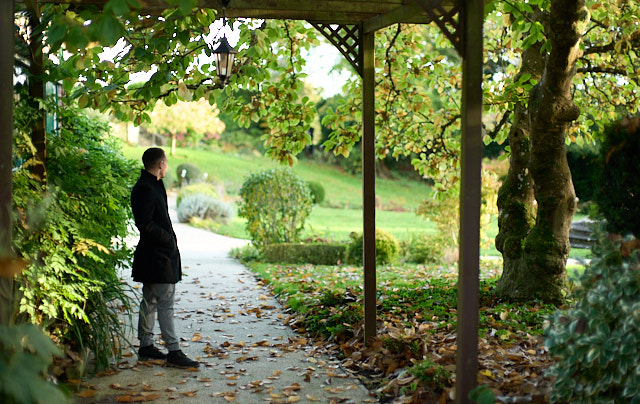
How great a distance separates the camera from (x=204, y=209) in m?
20.9

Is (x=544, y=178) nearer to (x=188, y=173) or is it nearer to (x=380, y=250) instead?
(x=380, y=250)

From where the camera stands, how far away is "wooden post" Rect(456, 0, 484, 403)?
3918 mm

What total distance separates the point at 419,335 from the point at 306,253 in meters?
7.56

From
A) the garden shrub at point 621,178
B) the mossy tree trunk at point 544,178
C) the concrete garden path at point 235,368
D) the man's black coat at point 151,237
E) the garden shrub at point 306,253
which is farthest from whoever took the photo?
the garden shrub at point 306,253

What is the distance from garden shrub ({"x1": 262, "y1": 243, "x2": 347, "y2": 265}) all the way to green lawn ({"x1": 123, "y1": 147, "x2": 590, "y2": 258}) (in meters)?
5.90

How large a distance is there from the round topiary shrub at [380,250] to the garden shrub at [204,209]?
8.29 m

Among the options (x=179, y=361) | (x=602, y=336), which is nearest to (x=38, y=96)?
(x=179, y=361)

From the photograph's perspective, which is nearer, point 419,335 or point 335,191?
point 419,335

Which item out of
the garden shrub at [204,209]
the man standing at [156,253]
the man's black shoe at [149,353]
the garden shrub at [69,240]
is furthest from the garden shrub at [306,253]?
the garden shrub at [204,209]

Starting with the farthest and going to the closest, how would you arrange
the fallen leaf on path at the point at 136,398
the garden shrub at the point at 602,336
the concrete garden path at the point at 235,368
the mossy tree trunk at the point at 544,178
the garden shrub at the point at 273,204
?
the garden shrub at the point at 273,204, the mossy tree trunk at the point at 544,178, the concrete garden path at the point at 235,368, the fallen leaf on path at the point at 136,398, the garden shrub at the point at 602,336

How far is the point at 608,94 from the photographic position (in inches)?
387

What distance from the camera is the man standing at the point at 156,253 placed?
5535 millimetres

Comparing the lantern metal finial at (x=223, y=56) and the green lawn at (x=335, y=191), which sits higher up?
the lantern metal finial at (x=223, y=56)

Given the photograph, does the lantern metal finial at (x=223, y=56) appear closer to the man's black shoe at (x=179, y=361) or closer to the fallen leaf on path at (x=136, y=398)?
the man's black shoe at (x=179, y=361)
